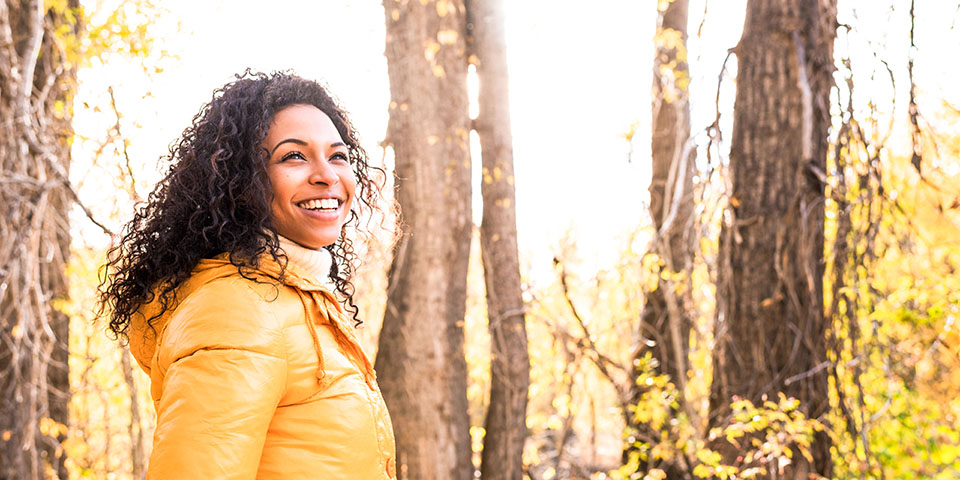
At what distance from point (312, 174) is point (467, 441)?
3.97 metres

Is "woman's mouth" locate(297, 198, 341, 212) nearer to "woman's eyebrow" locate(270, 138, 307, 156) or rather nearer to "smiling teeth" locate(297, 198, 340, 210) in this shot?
"smiling teeth" locate(297, 198, 340, 210)

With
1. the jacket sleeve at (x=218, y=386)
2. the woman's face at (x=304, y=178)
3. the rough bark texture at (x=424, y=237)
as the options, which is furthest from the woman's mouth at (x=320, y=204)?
the rough bark texture at (x=424, y=237)

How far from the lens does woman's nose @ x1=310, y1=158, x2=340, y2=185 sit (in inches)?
73.2

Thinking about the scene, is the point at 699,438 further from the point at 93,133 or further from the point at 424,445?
the point at 93,133

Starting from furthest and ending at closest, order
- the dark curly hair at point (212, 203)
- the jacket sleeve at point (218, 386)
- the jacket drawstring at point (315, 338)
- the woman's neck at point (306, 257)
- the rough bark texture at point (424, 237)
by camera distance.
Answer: the rough bark texture at point (424, 237)
the woman's neck at point (306, 257)
the dark curly hair at point (212, 203)
the jacket drawstring at point (315, 338)
the jacket sleeve at point (218, 386)

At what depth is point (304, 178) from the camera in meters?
1.85

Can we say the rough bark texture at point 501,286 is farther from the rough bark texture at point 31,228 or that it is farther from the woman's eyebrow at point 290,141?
the woman's eyebrow at point 290,141

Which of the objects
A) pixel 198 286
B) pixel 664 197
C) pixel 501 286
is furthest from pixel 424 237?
pixel 198 286

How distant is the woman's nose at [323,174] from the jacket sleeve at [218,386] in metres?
0.38

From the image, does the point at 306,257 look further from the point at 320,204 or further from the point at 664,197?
the point at 664,197

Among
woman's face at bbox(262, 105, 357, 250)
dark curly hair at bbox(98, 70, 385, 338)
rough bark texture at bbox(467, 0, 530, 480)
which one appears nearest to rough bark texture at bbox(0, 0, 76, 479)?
dark curly hair at bbox(98, 70, 385, 338)

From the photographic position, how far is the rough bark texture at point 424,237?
5230 millimetres

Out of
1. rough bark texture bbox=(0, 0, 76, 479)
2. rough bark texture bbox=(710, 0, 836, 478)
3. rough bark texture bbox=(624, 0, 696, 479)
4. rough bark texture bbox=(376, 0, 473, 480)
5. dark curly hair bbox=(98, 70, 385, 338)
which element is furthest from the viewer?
rough bark texture bbox=(624, 0, 696, 479)

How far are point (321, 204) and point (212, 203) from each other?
0.24m
